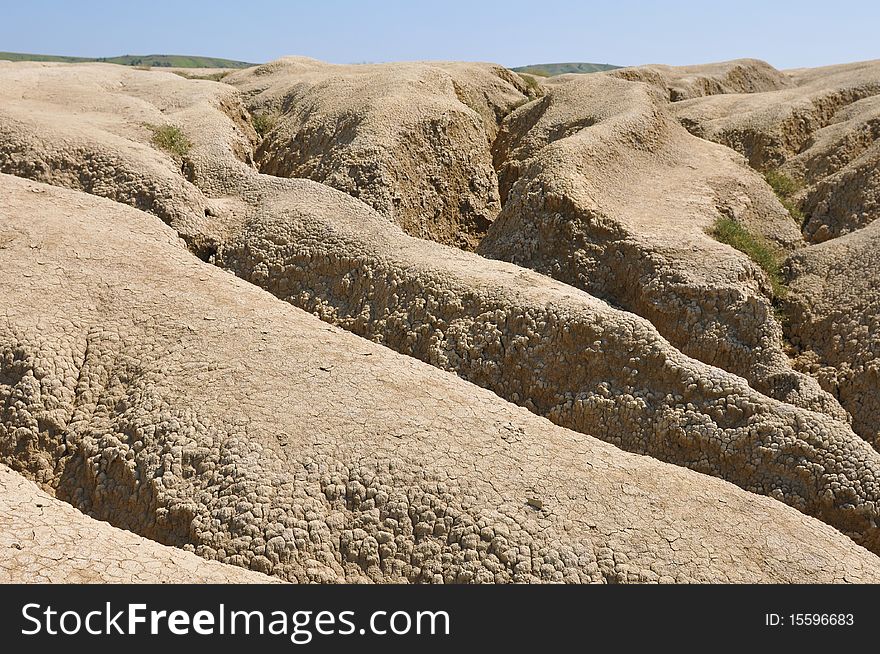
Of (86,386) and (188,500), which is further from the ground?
(86,386)

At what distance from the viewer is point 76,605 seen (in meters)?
6.02

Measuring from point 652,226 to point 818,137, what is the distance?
11059mm

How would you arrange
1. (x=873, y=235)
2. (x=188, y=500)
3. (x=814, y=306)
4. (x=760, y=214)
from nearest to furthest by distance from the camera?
(x=188, y=500), (x=814, y=306), (x=873, y=235), (x=760, y=214)

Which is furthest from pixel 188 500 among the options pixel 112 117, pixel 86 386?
pixel 112 117

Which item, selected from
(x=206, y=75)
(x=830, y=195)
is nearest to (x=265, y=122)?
(x=206, y=75)

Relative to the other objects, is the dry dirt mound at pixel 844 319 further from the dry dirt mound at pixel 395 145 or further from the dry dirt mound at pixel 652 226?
the dry dirt mound at pixel 395 145

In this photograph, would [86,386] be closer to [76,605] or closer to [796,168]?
[76,605]

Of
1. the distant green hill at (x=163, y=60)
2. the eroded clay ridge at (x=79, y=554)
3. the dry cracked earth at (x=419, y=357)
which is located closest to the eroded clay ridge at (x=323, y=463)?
the dry cracked earth at (x=419, y=357)

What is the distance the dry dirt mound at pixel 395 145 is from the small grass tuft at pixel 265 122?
2.0 inches

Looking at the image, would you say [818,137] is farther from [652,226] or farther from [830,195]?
[652,226]

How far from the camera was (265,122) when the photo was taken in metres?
24.0

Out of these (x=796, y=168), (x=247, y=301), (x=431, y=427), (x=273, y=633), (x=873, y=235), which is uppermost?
(x=796, y=168)

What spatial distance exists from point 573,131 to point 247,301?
1367cm

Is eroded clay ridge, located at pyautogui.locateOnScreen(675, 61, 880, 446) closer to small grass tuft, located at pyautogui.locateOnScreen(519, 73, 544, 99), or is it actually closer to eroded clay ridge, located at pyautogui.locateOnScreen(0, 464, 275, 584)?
small grass tuft, located at pyautogui.locateOnScreen(519, 73, 544, 99)
